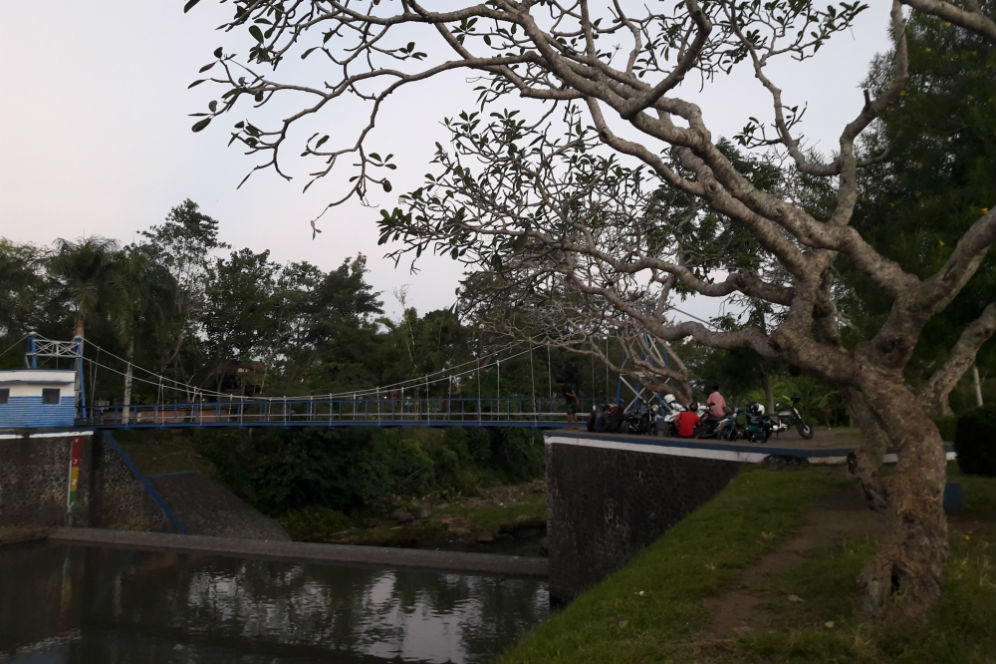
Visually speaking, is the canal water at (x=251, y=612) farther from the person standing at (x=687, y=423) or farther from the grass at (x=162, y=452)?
the grass at (x=162, y=452)

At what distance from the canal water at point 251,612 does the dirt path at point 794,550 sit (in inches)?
212

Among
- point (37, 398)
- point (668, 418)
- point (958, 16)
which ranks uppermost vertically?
point (958, 16)

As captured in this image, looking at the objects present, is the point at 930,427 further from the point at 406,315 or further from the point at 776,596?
the point at 406,315

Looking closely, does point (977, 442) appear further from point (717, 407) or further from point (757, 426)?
point (717, 407)

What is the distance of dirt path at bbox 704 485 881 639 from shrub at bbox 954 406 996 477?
2826mm

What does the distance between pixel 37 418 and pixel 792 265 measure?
24.6m

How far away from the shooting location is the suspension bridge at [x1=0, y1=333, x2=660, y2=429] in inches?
925

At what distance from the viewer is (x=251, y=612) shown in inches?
565

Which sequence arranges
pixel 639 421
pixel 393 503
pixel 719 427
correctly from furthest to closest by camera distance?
pixel 393 503 → pixel 639 421 → pixel 719 427

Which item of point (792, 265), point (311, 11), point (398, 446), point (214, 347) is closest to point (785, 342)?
point (792, 265)

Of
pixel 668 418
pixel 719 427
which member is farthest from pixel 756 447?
pixel 668 418

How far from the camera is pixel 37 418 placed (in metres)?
23.8

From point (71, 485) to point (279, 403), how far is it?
8443 millimetres

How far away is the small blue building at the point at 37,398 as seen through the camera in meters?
23.4
